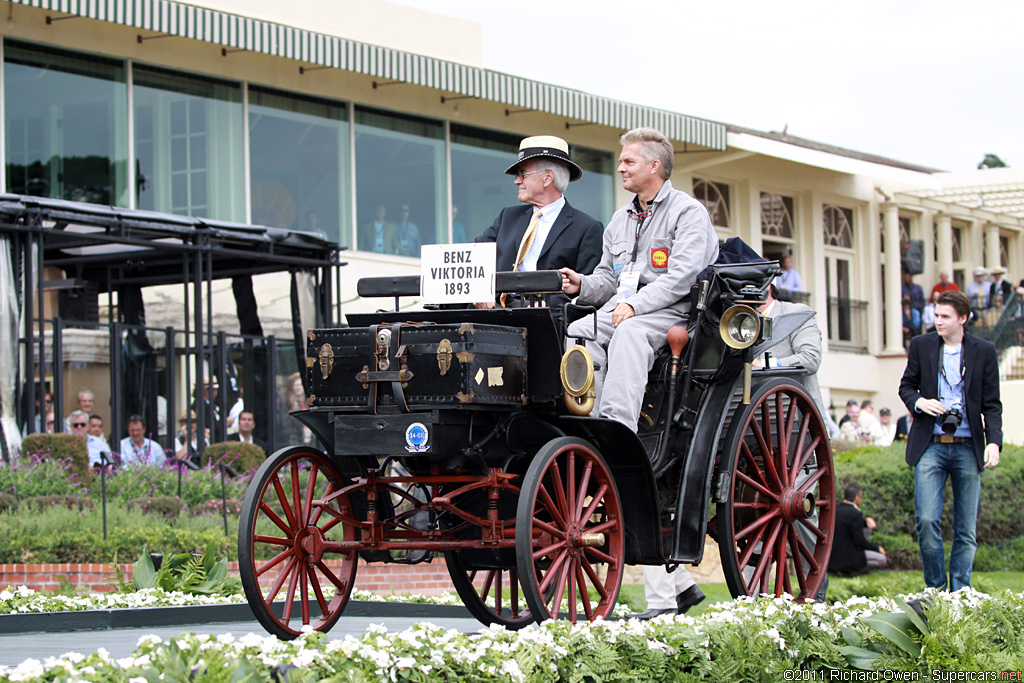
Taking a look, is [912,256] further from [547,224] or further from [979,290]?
[547,224]

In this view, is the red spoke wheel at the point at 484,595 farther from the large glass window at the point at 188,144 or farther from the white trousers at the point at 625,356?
the large glass window at the point at 188,144

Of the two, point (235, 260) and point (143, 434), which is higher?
point (235, 260)

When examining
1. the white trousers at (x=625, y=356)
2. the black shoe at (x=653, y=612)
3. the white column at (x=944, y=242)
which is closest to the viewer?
the white trousers at (x=625, y=356)

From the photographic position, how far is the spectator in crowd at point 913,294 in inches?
1246

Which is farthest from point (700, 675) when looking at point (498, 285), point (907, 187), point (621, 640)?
point (907, 187)

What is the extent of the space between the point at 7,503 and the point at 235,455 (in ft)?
11.6

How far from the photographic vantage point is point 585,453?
6184mm

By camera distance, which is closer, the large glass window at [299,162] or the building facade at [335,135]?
the building facade at [335,135]

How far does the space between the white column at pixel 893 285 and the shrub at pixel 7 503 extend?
23455mm

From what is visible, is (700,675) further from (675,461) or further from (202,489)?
(202,489)

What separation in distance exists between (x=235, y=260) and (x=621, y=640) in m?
13.5

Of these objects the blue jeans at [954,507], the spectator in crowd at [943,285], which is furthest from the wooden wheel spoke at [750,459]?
the spectator in crowd at [943,285]

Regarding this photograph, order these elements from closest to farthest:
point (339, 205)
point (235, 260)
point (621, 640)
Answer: point (621, 640), point (235, 260), point (339, 205)

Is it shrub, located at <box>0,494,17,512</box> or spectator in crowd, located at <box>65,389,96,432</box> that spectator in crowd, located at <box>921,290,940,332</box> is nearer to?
spectator in crowd, located at <box>65,389,96,432</box>
